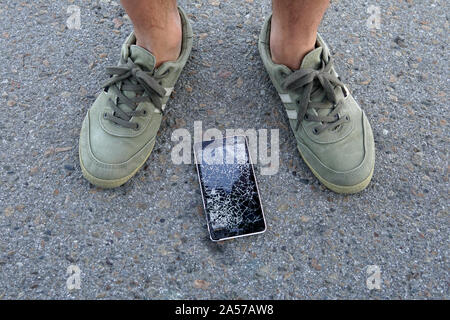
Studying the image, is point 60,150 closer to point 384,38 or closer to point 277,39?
point 277,39

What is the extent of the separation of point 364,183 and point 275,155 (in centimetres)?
35

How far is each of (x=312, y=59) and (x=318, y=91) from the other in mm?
120

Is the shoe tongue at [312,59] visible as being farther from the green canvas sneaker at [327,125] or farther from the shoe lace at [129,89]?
the shoe lace at [129,89]

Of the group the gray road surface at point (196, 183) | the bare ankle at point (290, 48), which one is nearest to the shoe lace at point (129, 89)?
the gray road surface at point (196, 183)

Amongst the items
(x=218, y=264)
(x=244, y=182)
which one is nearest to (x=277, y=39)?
(x=244, y=182)

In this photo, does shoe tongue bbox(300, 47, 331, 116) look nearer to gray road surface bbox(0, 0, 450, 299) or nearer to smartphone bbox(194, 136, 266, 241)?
gray road surface bbox(0, 0, 450, 299)

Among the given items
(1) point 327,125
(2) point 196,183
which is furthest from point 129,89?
(1) point 327,125

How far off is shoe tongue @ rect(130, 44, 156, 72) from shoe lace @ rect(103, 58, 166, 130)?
0.05 feet

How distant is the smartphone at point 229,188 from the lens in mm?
1484

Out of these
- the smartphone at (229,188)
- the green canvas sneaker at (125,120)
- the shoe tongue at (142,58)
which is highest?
the shoe tongue at (142,58)

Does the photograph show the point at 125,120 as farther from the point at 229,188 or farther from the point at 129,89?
the point at 229,188

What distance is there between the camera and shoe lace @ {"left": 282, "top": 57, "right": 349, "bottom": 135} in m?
1.48

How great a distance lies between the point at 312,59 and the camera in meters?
1.49

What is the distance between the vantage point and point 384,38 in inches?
75.5
